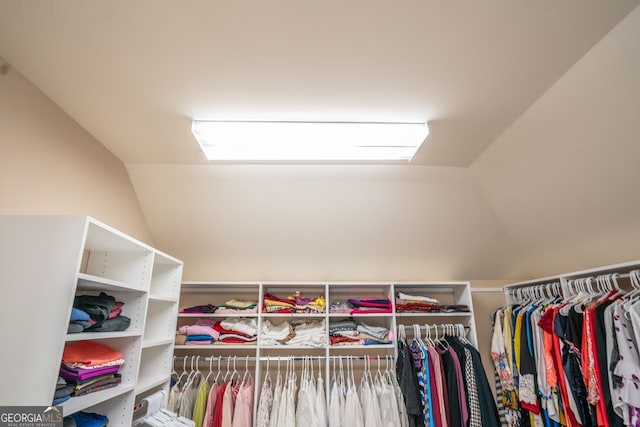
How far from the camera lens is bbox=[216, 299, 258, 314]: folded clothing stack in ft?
9.86

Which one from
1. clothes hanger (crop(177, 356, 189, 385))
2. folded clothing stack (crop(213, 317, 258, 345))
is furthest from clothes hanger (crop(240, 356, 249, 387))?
clothes hanger (crop(177, 356, 189, 385))

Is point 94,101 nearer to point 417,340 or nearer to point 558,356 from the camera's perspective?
point 417,340

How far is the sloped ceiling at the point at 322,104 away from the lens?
1371mm

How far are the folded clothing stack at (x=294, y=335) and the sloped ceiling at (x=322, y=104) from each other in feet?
1.74

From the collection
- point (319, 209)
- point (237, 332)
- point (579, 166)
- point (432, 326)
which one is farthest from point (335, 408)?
point (579, 166)

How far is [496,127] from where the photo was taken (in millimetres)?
2154

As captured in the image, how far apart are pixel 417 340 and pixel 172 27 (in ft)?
9.64

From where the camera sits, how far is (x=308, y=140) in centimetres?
220

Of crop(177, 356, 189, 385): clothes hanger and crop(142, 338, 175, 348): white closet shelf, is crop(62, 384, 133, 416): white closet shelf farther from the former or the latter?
crop(177, 356, 189, 385): clothes hanger

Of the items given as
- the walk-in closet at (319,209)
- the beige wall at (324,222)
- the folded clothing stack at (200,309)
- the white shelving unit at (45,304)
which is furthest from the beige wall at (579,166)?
the folded clothing stack at (200,309)

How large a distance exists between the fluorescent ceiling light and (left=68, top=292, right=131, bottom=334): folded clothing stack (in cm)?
112

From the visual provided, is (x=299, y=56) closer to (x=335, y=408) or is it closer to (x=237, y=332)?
(x=237, y=332)

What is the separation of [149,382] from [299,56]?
2.29 meters

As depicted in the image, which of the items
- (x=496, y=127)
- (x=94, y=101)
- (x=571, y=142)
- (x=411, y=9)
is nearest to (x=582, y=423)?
(x=571, y=142)
